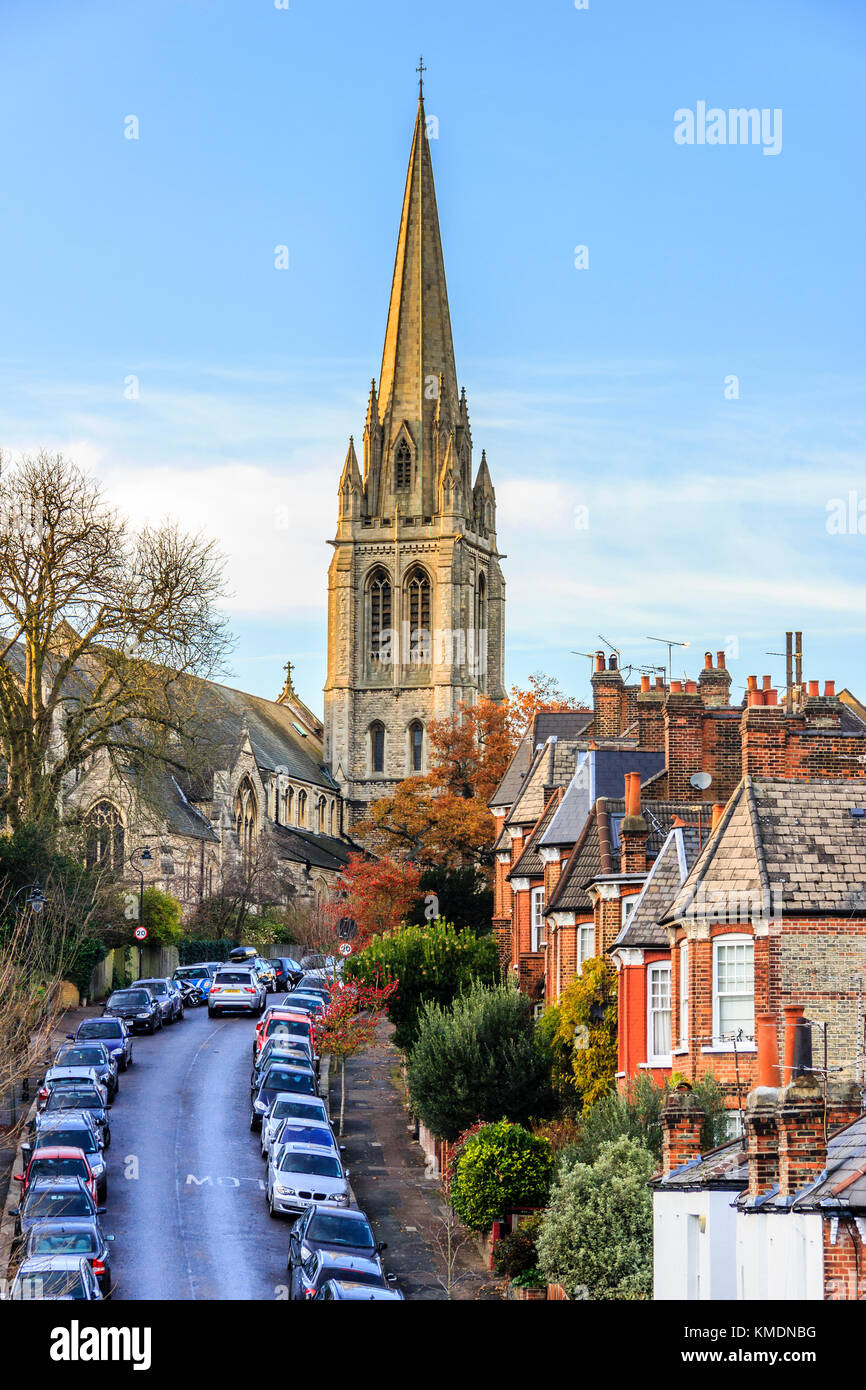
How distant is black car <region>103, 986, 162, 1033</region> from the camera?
182 ft

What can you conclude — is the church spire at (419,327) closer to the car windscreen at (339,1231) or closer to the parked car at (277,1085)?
the parked car at (277,1085)

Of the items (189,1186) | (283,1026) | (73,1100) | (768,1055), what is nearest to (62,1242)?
(189,1186)

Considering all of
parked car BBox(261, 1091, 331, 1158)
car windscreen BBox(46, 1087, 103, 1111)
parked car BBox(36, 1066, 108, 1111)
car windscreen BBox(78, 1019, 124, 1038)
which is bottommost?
parked car BBox(261, 1091, 331, 1158)

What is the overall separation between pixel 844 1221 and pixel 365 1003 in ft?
104

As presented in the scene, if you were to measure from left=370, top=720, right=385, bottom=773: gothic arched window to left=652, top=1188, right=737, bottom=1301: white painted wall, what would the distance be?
4212 inches

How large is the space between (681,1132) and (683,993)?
19.1ft

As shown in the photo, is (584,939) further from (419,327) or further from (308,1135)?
(419,327)

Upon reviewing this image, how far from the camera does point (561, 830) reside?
4366 cm

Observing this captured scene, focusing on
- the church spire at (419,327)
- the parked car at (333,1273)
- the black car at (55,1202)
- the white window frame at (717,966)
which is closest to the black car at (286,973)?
the black car at (55,1202)

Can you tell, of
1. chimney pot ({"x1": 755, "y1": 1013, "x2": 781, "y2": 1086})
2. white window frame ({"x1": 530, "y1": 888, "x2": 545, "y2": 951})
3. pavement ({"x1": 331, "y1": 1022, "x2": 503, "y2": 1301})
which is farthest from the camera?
white window frame ({"x1": 530, "y1": 888, "x2": 545, "y2": 951})

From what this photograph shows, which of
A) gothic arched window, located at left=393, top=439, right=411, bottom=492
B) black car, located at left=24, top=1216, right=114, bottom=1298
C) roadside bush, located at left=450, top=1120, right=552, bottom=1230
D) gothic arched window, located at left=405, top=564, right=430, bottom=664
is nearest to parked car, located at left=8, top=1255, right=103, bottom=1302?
black car, located at left=24, top=1216, right=114, bottom=1298

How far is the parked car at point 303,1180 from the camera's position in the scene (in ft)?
112

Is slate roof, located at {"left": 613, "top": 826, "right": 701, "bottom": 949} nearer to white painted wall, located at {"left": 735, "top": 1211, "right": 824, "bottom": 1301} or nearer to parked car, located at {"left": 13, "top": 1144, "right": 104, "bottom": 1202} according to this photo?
parked car, located at {"left": 13, "top": 1144, "right": 104, "bottom": 1202}

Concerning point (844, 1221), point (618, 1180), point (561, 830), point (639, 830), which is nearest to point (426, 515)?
point (561, 830)
